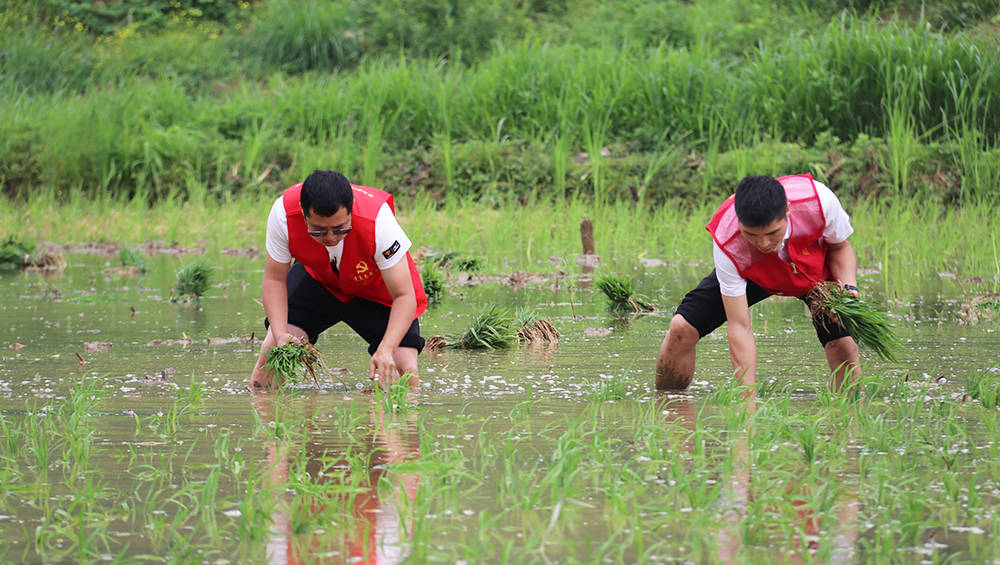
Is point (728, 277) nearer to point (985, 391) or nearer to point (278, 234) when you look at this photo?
point (985, 391)

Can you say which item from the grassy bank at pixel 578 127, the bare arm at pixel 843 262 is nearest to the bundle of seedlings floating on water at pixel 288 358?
the bare arm at pixel 843 262

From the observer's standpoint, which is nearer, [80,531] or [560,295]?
[80,531]

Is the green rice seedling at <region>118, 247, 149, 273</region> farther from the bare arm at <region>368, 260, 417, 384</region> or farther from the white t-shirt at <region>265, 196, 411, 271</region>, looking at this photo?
the bare arm at <region>368, 260, 417, 384</region>

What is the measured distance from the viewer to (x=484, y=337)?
618cm

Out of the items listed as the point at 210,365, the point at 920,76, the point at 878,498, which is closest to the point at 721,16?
the point at 920,76

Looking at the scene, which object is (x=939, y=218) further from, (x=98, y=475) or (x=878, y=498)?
(x=98, y=475)

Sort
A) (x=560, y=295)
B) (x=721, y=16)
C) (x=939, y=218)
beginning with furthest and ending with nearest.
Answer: (x=721, y=16) < (x=939, y=218) < (x=560, y=295)

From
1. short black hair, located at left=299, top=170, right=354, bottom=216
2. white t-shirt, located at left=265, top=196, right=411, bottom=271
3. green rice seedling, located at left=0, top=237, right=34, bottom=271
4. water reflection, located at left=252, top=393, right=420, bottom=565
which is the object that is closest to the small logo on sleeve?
white t-shirt, located at left=265, top=196, right=411, bottom=271

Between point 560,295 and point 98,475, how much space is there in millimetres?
5004

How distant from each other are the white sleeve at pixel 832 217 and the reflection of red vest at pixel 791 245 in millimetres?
26

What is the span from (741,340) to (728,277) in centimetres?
25

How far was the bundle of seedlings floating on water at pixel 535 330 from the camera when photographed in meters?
6.23

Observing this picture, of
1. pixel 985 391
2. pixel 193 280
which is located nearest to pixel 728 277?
pixel 985 391

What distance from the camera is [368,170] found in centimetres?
1302
